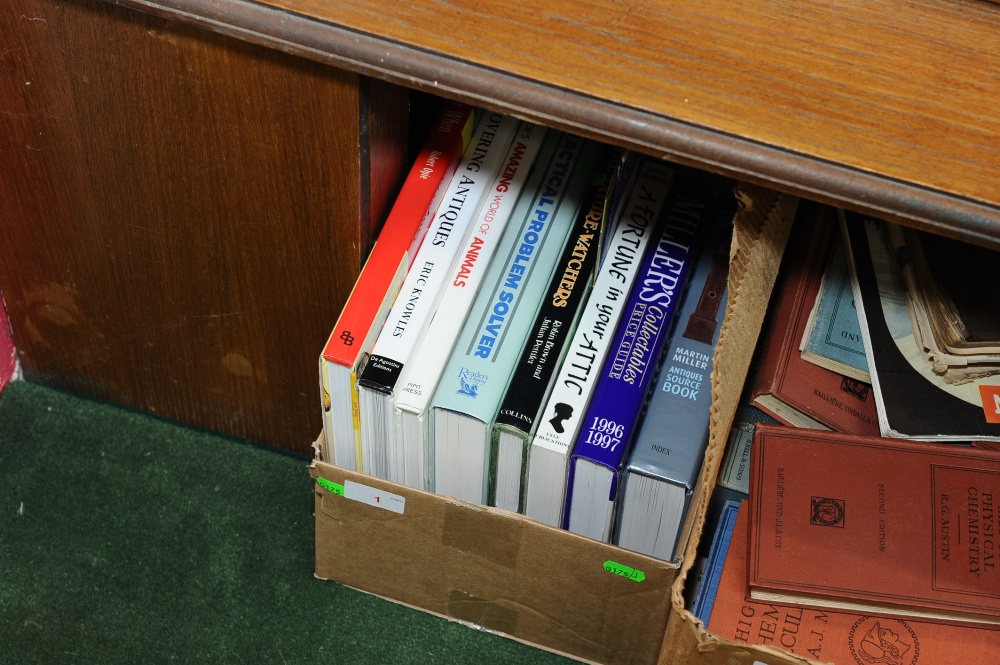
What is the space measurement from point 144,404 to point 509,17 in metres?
0.75

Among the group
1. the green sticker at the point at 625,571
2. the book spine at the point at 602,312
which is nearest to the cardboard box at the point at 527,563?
the green sticker at the point at 625,571

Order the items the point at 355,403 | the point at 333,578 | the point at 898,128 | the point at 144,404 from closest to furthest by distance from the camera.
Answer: the point at 898,128 → the point at 355,403 → the point at 333,578 → the point at 144,404

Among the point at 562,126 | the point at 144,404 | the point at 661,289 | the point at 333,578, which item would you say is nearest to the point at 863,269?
the point at 661,289

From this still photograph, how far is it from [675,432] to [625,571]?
147 millimetres

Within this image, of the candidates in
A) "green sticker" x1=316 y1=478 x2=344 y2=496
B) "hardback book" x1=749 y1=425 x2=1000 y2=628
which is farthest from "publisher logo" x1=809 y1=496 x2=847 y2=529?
"green sticker" x1=316 y1=478 x2=344 y2=496

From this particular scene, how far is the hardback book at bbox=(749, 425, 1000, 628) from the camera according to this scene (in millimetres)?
862

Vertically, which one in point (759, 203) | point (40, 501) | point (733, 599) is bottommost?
point (40, 501)

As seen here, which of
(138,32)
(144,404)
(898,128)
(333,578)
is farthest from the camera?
(144,404)

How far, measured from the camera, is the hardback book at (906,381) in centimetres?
95

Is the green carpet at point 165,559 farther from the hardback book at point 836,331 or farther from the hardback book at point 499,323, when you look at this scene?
the hardback book at point 836,331

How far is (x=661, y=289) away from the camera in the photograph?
970 mm

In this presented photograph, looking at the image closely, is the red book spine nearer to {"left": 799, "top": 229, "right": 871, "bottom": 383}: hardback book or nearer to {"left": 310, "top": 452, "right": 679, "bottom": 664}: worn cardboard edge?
{"left": 310, "top": 452, "right": 679, "bottom": 664}: worn cardboard edge

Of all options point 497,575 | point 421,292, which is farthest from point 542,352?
point 497,575

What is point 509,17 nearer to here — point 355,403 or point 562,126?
point 562,126
